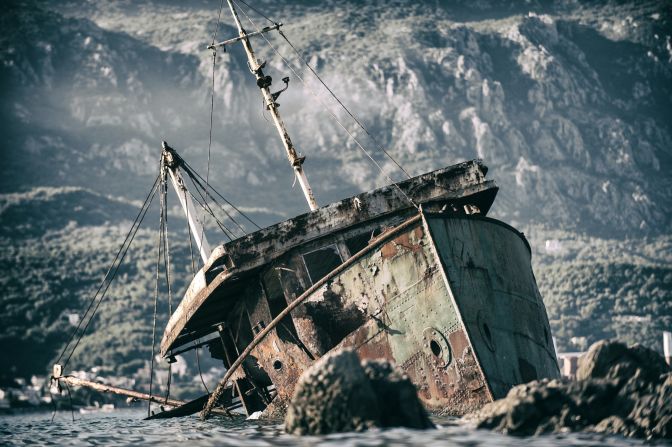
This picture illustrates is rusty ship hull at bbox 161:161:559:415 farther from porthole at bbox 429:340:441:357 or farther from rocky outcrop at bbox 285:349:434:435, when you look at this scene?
rocky outcrop at bbox 285:349:434:435

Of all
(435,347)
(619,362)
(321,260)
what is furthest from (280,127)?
(619,362)

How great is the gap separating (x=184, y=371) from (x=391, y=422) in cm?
9683

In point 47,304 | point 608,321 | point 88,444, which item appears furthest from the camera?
point 608,321

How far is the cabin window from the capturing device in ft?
38.9

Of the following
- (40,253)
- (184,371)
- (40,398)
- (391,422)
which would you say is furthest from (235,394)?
(40,253)

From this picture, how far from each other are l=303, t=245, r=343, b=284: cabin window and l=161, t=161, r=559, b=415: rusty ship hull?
0.03 metres

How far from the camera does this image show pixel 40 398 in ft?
241

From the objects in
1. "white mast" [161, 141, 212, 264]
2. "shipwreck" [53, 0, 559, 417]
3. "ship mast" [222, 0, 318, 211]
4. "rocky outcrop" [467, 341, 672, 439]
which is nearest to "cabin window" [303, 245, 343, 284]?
"shipwreck" [53, 0, 559, 417]

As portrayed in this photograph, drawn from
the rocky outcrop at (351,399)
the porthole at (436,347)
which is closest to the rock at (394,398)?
the rocky outcrop at (351,399)

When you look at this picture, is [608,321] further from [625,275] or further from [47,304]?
[47,304]

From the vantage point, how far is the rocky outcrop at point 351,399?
8.06m

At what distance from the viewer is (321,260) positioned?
43.0 feet

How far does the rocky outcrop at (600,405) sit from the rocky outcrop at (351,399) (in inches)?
34.2

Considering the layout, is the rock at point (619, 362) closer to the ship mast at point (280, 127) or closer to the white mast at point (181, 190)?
the ship mast at point (280, 127)
